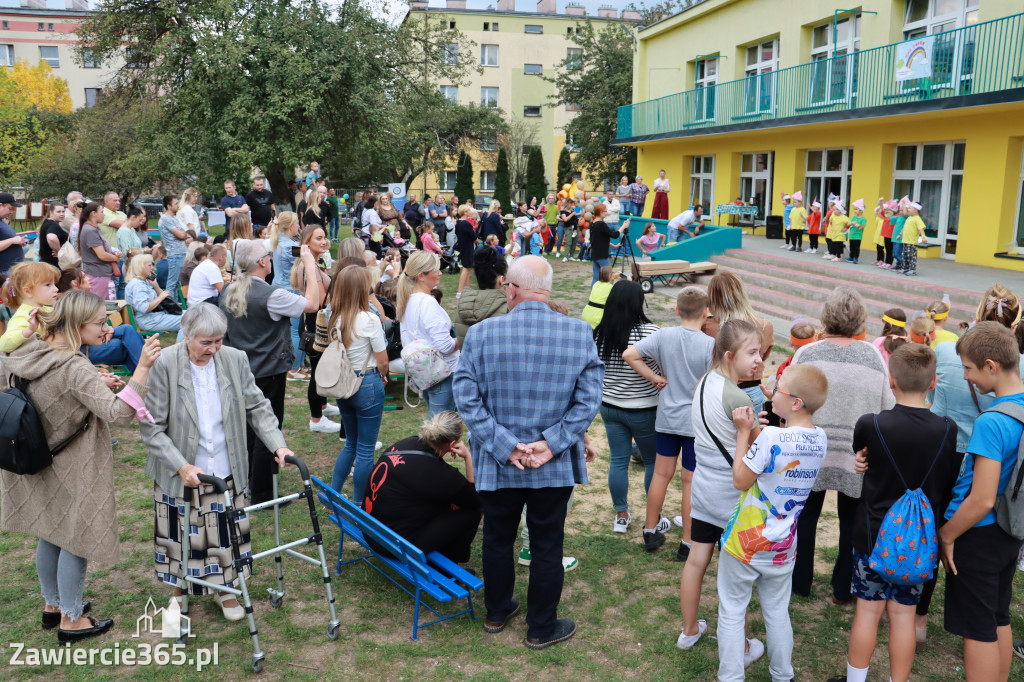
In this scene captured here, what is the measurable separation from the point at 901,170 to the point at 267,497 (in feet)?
55.3

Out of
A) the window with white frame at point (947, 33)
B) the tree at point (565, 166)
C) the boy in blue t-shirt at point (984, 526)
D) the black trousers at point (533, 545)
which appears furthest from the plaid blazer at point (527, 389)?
the tree at point (565, 166)

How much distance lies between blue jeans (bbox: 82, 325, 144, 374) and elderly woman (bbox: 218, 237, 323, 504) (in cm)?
101

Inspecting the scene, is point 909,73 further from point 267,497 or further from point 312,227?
point 267,497

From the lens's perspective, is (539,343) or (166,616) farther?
(166,616)

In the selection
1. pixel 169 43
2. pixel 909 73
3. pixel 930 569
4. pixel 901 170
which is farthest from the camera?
pixel 169 43

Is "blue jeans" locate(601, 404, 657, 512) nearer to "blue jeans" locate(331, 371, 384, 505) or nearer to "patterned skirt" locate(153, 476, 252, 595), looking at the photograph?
"blue jeans" locate(331, 371, 384, 505)

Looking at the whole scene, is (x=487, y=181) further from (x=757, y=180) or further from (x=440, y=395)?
(x=440, y=395)

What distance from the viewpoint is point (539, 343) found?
11.8 feet

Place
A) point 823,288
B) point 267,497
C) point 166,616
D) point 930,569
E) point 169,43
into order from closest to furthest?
point 930,569 → point 166,616 → point 267,497 → point 823,288 → point 169,43

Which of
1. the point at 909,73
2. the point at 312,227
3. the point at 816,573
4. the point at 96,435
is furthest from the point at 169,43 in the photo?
the point at 816,573

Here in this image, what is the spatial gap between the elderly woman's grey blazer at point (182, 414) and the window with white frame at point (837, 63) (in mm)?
17371

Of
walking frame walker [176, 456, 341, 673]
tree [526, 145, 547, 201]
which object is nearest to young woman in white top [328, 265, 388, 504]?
walking frame walker [176, 456, 341, 673]

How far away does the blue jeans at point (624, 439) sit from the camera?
493 cm

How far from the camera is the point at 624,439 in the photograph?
5059 mm
